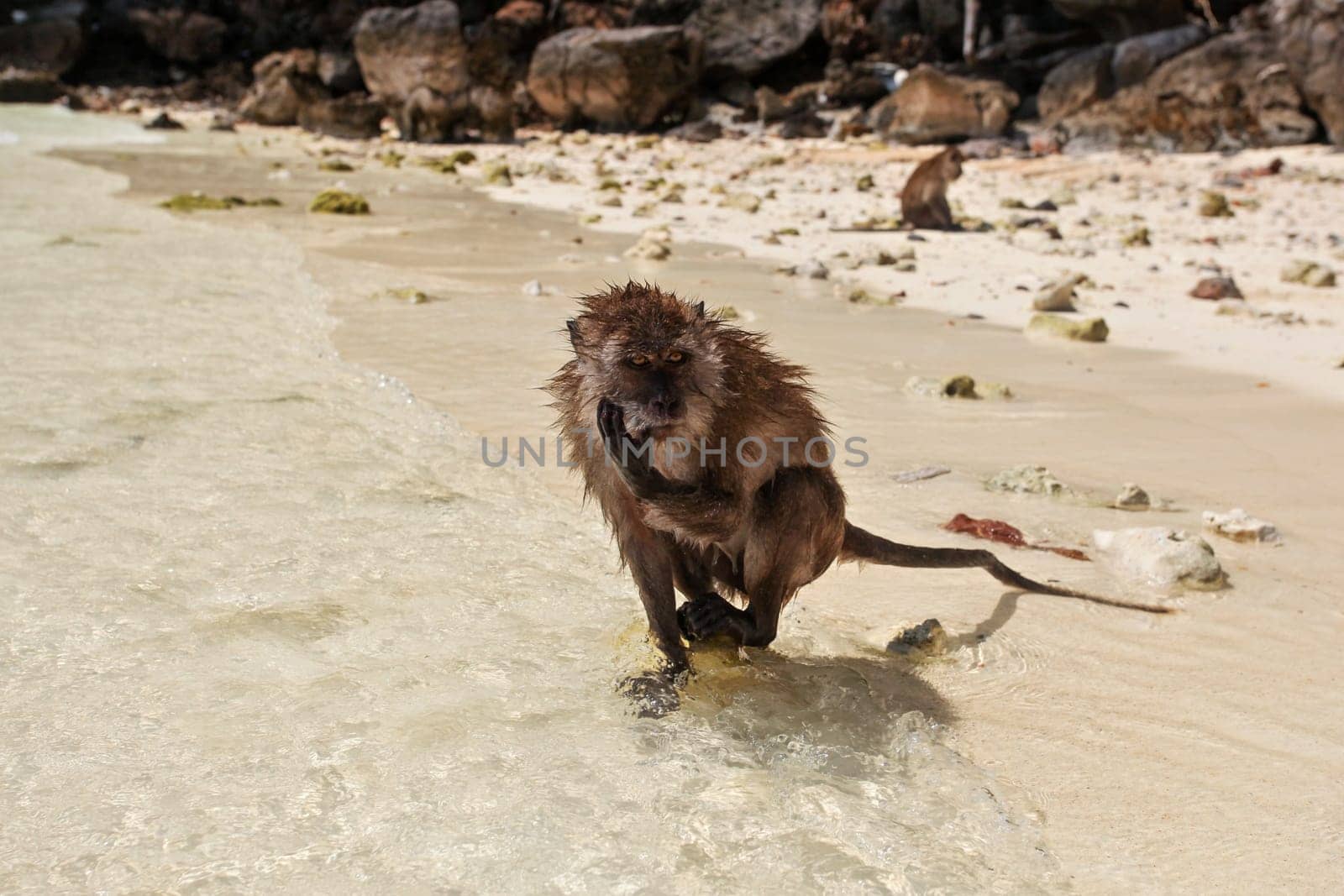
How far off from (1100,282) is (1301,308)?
4.58 ft

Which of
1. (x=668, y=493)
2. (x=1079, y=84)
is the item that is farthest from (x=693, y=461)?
(x=1079, y=84)

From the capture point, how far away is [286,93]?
29797 mm

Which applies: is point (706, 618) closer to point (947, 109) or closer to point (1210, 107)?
point (1210, 107)

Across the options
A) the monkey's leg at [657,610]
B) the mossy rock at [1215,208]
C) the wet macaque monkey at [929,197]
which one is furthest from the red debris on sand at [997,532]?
the mossy rock at [1215,208]

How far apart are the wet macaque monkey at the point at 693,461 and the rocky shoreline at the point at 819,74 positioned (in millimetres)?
16182

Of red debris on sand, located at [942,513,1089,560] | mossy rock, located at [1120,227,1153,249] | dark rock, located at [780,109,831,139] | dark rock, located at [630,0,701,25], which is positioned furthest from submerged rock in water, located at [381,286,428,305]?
dark rock, located at [630,0,701,25]

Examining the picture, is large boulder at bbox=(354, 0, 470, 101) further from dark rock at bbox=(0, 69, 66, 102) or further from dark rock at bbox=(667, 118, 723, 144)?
dark rock at bbox=(0, 69, 66, 102)

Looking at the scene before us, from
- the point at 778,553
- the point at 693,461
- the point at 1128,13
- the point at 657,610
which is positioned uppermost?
the point at 1128,13

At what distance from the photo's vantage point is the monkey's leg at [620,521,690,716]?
2.63m

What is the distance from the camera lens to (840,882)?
6.73 feet

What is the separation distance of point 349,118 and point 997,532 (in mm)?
25405

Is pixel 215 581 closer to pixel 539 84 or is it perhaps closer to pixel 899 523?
pixel 899 523

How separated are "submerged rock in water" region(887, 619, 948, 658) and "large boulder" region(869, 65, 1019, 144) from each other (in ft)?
55.5

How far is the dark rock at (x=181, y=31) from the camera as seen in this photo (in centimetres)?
4012
